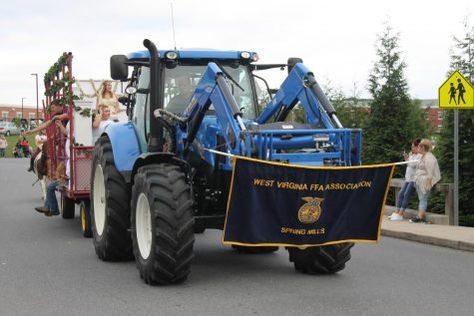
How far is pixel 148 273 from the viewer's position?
25.5 ft

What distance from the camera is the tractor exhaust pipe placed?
8.38 meters

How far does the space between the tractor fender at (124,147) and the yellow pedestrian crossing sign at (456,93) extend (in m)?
6.51

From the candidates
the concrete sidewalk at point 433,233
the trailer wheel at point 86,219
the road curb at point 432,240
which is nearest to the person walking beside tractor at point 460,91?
the concrete sidewalk at point 433,233

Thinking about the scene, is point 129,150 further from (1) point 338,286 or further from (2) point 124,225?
(1) point 338,286

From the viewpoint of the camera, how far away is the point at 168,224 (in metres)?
7.43

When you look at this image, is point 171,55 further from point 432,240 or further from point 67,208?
point 67,208

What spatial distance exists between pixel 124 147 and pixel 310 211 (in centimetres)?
295

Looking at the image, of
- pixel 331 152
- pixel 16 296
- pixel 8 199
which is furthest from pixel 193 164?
pixel 8 199

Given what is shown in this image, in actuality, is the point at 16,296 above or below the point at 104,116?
below

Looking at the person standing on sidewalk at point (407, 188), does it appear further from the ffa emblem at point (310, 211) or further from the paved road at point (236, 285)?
the ffa emblem at point (310, 211)

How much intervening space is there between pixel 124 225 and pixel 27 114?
129 metres

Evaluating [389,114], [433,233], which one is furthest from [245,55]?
[389,114]

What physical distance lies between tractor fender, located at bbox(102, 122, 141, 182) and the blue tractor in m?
0.01

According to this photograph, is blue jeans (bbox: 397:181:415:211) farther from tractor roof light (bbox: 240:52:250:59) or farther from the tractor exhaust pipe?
the tractor exhaust pipe
